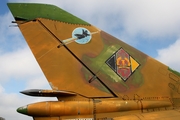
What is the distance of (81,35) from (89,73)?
166 cm

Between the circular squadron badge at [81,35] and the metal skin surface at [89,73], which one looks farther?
the circular squadron badge at [81,35]

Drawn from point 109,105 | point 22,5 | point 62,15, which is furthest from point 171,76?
point 22,5

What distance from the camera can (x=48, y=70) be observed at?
696 cm

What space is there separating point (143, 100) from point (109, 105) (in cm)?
132

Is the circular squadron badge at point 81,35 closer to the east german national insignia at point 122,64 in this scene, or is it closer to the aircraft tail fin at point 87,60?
the aircraft tail fin at point 87,60


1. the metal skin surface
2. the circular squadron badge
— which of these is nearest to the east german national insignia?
the metal skin surface

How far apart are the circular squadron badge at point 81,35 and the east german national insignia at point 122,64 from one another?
123cm

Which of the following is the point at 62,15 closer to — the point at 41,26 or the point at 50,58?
the point at 41,26

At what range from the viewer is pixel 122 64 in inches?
298

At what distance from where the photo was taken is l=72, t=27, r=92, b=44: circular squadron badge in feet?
25.8

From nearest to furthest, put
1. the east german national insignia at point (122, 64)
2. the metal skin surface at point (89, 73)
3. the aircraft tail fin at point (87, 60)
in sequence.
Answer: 1. the metal skin surface at point (89, 73)
2. the aircraft tail fin at point (87, 60)
3. the east german national insignia at point (122, 64)

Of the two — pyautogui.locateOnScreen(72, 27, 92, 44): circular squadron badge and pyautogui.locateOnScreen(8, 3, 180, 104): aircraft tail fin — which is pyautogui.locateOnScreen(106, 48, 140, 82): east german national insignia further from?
pyautogui.locateOnScreen(72, 27, 92, 44): circular squadron badge

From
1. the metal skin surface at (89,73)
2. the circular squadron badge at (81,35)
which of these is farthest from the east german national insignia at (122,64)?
the circular squadron badge at (81,35)

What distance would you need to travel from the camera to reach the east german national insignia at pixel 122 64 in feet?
24.3
